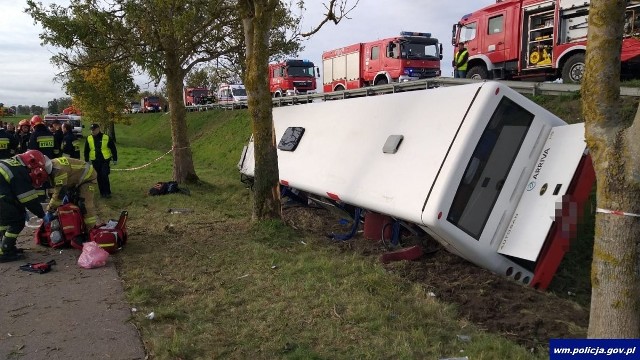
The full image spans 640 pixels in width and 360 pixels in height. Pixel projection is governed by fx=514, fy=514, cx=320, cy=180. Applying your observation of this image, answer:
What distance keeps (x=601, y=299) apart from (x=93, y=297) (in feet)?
14.4

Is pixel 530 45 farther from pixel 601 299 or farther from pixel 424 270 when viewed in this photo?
pixel 601 299

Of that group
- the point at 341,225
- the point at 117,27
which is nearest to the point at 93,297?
the point at 341,225

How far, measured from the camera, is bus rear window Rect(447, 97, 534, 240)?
5.01m

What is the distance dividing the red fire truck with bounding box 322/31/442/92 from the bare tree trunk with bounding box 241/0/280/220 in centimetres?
1163

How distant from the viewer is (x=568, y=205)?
4.80 meters

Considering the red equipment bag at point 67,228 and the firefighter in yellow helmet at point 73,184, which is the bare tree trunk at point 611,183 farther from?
the firefighter in yellow helmet at point 73,184

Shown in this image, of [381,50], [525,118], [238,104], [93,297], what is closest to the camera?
[93,297]

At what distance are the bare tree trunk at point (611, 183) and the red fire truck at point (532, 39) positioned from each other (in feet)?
27.7

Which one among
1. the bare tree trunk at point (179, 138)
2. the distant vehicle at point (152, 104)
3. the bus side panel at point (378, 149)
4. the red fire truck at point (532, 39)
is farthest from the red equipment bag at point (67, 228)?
the distant vehicle at point (152, 104)

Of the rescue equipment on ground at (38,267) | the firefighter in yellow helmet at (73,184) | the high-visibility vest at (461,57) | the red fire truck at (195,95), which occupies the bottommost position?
the rescue equipment on ground at (38,267)

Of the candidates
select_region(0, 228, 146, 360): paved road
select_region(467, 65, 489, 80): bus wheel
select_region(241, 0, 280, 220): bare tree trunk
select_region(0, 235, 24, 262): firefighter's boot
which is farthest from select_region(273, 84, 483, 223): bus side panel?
select_region(467, 65, 489, 80): bus wheel

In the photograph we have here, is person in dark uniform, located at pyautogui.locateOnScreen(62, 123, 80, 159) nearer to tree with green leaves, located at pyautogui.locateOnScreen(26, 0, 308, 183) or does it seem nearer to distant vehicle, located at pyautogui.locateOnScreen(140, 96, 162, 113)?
tree with green leaves, located at pyautogui.locateOnScreen(26, 0, 308, 183)

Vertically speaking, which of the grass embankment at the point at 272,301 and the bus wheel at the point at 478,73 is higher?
the bus wheel at the point at 478,73

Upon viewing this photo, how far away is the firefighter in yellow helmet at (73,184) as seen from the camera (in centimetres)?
693
